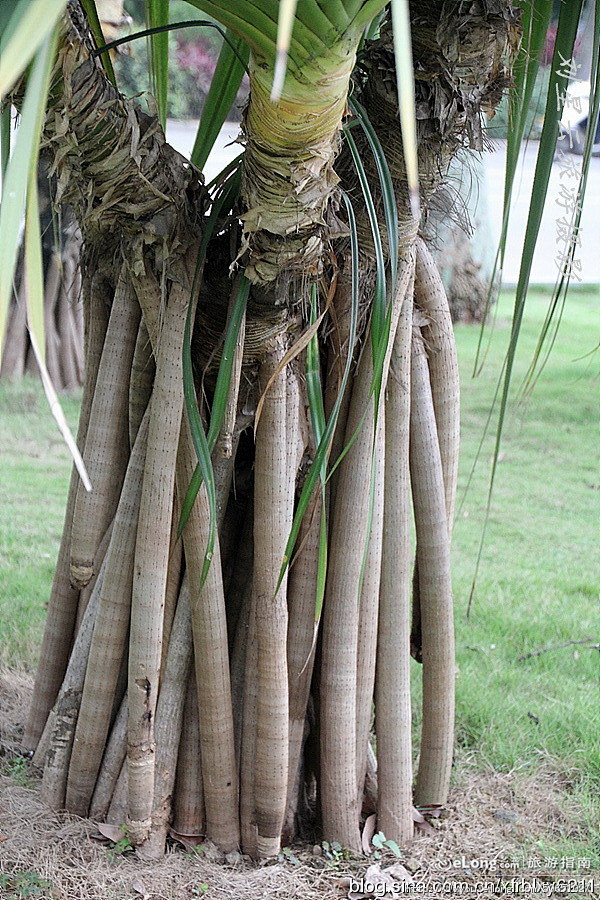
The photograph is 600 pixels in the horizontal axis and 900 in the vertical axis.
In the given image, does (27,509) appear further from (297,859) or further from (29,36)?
(29,36)

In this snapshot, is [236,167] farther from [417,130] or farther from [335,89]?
[335,89]

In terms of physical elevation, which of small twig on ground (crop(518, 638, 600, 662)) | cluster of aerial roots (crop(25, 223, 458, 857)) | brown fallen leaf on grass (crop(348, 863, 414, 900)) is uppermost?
cluster of aerial roots (crop(25, 223, 458, 857))

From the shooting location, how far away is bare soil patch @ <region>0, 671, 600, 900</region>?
1253 mm

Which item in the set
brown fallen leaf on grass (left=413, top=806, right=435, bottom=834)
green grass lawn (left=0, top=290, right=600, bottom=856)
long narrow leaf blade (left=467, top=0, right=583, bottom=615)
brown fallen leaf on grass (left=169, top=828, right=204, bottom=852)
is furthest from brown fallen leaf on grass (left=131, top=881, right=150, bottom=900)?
long narrow leaf blade (left=467, top=0, right=583, bottom=615)

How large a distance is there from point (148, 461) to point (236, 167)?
438 millimetres

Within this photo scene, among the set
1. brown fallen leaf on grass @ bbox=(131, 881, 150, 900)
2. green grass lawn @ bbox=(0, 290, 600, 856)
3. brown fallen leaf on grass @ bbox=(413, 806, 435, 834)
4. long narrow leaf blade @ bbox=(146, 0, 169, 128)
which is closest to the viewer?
long narrow leaf blade @ bbox=(146, 0, 169, 128)

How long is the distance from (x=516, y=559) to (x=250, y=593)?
1885mm

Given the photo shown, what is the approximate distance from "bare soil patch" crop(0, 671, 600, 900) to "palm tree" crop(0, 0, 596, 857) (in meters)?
0.05

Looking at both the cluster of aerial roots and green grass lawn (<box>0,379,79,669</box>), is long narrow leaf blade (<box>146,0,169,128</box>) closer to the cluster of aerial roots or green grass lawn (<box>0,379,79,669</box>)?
the cluster of aerial roots

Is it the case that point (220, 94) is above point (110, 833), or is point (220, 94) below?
above

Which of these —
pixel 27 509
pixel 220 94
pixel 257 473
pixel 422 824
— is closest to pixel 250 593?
pixel 257 473

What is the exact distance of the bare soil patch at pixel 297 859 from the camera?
1253 millimetres

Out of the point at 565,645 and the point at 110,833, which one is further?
the point at 565,645

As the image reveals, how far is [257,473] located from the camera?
→ 4.18 feet
